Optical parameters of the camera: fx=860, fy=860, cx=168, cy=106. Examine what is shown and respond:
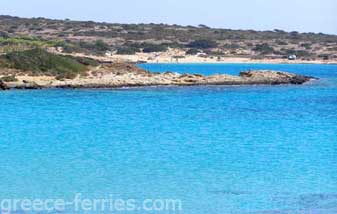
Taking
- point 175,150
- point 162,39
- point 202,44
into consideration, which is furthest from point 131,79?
point 162,39

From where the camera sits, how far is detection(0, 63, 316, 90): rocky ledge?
162 ft

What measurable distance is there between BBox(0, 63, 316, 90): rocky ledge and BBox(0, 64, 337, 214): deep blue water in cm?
445

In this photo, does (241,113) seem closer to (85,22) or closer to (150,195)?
(150,195)

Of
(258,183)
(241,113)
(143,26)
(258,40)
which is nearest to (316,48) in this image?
(258,40)

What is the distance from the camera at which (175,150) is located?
2430 cm

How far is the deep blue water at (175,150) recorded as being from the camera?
57.3ft

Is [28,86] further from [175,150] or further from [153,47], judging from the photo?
[153,47]

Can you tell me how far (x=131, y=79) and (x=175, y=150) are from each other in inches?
1141

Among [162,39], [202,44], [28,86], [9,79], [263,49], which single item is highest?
[9,79]

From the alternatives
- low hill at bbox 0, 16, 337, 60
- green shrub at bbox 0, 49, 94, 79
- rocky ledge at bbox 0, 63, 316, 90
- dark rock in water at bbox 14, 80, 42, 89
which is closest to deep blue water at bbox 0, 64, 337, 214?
dark rock in water at bbox 14, 80, 42, 89

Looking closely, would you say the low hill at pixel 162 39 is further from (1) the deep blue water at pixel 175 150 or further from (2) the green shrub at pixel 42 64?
(1) the deep blue water at pixel 175 150

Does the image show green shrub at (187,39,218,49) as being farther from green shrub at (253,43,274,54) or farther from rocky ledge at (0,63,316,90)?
rocky ledge at (0,63,316,90)

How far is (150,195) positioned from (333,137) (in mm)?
12361

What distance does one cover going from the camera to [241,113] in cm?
3747
